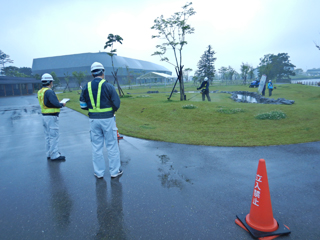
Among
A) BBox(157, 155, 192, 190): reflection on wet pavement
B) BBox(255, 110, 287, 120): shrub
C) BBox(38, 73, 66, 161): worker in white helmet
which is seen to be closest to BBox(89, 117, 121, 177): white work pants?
BBox(157, 155, 192, 190): reflection on wet pavement

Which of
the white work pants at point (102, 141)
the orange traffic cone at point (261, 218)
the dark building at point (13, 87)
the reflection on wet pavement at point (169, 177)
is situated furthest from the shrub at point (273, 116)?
the dark building at point (13, 87)

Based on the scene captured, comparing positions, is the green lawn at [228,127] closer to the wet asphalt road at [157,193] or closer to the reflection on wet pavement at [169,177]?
the wet asphalt road at [157,193]

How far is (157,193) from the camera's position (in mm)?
3734

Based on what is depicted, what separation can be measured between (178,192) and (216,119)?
689 cm

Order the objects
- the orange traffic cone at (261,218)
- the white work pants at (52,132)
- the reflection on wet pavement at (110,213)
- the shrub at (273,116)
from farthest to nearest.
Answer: the shrub at (273,116) → the white work pants at (52,132) → the reflection on wet pavement at (110,213) → the orange traffic cone at (261,218)

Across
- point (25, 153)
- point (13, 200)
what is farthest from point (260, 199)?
point (25, 153)

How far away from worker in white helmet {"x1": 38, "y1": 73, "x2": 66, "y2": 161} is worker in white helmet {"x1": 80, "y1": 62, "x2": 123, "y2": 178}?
4.61 feet

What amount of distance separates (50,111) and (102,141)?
6.54 ft

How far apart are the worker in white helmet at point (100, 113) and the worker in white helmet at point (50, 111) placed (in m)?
1.41

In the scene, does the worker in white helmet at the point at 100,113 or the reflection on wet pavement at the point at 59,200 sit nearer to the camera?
the reflection on wet pavement at the point at 59,200

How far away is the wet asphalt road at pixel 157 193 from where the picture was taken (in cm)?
284

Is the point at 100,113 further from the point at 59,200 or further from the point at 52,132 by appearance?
the point at 52,132

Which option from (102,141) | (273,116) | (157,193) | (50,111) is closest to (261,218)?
(157,193)

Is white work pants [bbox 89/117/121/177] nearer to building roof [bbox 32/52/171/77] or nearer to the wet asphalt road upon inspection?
the wet asphalt road
